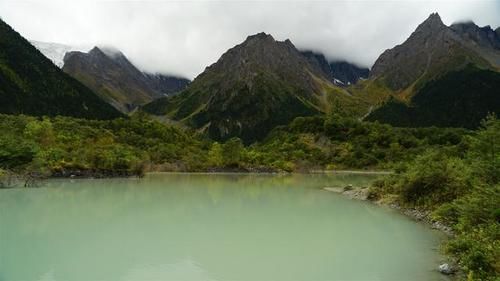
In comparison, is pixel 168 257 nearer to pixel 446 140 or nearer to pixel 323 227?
pixel 323 227

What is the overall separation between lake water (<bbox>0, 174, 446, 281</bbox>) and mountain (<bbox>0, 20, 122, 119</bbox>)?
4891 inches

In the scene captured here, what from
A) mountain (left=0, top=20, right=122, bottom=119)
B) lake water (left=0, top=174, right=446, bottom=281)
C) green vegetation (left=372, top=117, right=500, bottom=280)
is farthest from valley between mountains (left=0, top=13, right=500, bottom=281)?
lake water (left=0, top=174, right=446, bottom=281)

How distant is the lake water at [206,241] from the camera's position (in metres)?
17.3

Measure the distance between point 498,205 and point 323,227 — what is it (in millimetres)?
11440

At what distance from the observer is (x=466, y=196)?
2502cm

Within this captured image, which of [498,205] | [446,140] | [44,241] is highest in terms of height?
[446,140]

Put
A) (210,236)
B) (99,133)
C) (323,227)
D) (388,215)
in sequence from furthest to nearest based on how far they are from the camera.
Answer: (99,133) → (388,215) → (323,227) → (210,236)

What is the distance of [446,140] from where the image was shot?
13050 cm

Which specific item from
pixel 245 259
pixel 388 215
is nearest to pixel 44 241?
pixel 245 259

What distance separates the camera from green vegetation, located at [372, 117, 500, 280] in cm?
1556

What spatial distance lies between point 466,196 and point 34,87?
168m

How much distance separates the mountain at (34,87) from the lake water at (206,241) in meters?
124

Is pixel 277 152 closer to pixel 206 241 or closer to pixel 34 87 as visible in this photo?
pixel 34 87

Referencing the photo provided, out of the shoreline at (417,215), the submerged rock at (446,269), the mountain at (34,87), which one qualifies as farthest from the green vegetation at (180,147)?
the mountain at (34,87)
